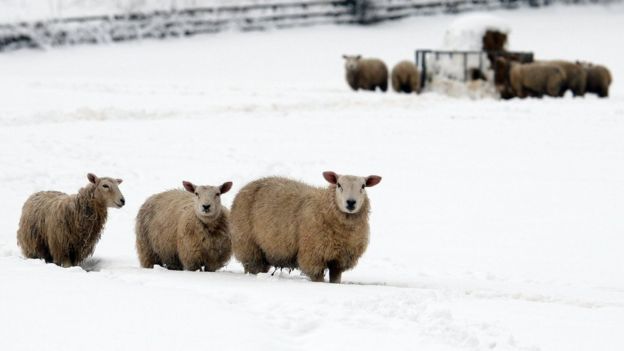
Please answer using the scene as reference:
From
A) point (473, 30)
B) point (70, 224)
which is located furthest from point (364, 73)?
point (70, 224)

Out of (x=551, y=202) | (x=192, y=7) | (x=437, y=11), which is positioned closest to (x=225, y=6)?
(x=192, y=7)

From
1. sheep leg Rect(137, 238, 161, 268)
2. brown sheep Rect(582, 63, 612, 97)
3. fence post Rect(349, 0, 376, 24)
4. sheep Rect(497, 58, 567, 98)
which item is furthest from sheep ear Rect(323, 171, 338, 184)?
fence post Rect(349, 0, 376, 24)

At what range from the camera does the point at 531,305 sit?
7480mm

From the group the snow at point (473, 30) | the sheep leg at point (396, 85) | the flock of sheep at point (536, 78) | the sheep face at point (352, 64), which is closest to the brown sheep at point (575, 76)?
the flock of sheep at point (536, 78)

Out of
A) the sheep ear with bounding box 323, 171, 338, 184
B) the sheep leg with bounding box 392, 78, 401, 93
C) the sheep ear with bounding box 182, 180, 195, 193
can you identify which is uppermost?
the sheep ear with bounding box 323, 171, 338, 184

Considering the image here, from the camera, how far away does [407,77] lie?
2789 centimetres

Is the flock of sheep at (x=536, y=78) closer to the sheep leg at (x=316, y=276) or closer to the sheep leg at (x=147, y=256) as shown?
the sheep leg at (x=147, y=256)

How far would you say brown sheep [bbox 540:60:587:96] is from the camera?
26.2m

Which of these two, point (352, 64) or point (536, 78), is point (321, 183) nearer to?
point (536, 78)

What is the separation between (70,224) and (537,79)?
1802 centimetres

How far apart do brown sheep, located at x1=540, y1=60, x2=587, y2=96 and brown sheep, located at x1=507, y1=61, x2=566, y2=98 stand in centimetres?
77

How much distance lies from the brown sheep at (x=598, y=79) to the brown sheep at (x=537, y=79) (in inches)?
48.2

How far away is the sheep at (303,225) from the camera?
8734 millimetres

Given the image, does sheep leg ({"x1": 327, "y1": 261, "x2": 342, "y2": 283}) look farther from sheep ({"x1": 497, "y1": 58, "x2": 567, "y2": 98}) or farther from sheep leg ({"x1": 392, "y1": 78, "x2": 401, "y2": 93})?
sheep leg ({"x1": 392, "y1": 78, "x2": 401, "y2": 93})
